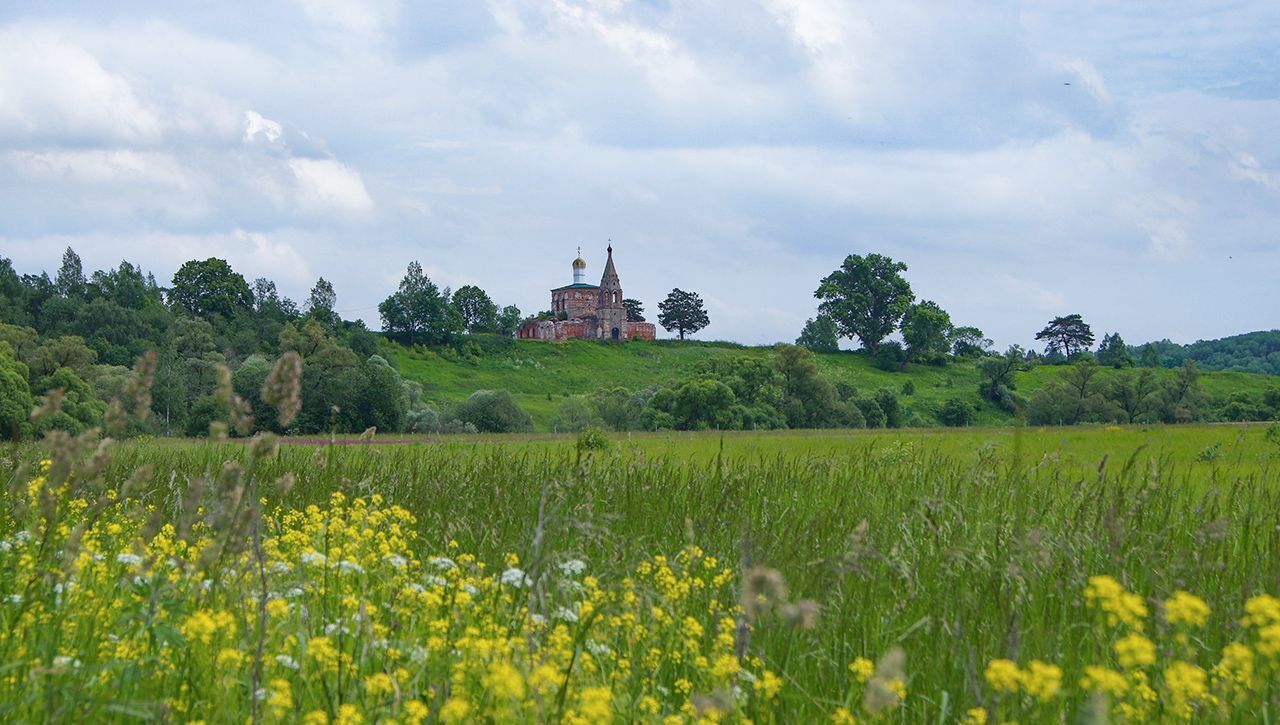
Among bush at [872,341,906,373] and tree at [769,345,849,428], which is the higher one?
bush at [872,341,906,373]

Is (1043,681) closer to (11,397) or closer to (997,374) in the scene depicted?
(11,397)

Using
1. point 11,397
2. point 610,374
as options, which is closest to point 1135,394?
point 610,374

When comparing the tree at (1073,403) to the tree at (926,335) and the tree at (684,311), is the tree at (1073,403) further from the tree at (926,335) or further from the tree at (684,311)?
the tree at (684,311)

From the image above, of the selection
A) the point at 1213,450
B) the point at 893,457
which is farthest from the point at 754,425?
the point at 893,457

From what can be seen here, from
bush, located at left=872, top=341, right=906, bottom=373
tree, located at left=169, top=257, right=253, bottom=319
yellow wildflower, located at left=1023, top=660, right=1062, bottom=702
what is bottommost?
yellow wildflower, located at left=1023, top=660, right=1062, bottom=702

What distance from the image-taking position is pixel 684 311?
14438 cm

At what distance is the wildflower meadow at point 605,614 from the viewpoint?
267 cm

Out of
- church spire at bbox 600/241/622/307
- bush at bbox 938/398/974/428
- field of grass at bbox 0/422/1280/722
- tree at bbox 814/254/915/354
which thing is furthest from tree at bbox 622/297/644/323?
field of grass at bbox 0/422/1280/722

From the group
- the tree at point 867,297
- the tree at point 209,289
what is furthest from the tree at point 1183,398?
the tree at point 209,289

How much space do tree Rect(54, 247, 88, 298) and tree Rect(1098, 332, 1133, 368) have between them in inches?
3858

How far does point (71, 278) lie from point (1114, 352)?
108 metres

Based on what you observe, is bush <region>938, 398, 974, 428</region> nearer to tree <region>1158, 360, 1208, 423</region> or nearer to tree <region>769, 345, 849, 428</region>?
tree <region>1158, 360, 1208, 423</region>

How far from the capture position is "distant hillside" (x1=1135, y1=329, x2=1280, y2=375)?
4628 inches

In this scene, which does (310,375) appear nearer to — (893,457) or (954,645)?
(893,457)
